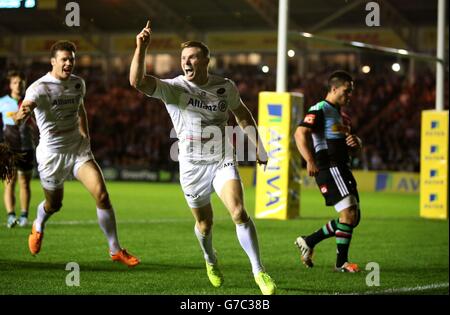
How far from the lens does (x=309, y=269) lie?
8875 mm

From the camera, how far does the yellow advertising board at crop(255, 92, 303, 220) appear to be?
1462 centimetres

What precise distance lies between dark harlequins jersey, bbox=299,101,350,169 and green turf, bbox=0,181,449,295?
111 cm

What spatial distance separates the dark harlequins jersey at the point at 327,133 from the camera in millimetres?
7809

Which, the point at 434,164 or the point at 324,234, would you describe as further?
the point at 434,164

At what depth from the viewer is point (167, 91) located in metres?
6.32

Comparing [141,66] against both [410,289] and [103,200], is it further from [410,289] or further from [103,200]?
[410,289]

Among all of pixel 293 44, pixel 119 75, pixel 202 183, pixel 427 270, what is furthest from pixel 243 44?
pixel 202 183

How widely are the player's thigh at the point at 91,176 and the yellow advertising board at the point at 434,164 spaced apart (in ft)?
33.9

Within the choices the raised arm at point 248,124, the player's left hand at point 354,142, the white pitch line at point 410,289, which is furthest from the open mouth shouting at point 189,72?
the white pitch line at point 410,289

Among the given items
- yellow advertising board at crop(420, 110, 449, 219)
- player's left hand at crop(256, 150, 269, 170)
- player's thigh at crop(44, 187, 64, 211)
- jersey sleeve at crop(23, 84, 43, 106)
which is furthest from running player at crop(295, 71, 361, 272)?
yellow advertising board at crop(420, 110, 449, 219)

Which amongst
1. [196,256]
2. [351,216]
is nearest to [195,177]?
[351,216]

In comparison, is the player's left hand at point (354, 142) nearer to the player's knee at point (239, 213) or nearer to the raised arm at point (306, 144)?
the raised arm at point (306, 144)

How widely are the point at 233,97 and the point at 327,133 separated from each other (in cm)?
158

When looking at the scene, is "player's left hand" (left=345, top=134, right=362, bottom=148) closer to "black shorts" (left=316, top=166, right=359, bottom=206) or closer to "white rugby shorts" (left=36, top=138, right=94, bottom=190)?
"black shorts" (left=316, top=166, right=359, bottom=206)
